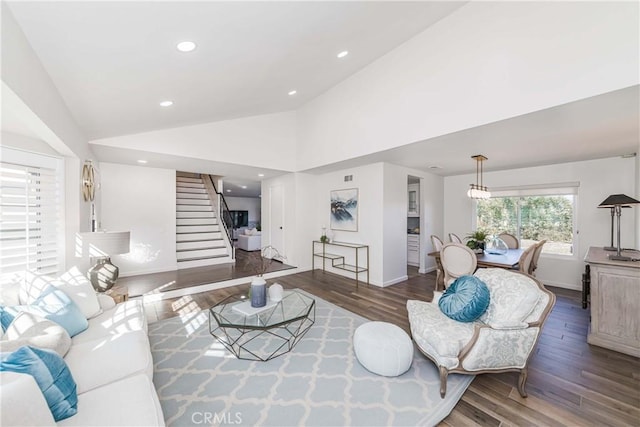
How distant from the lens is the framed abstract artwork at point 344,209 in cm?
539

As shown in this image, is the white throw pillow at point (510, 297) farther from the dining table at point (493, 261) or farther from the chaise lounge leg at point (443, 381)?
the dining table at point (493, 261)

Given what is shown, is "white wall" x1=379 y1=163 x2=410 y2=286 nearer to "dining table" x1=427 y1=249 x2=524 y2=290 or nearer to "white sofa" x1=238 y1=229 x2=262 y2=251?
"dining table" x1=427 y1=249 x2=524 y2=290

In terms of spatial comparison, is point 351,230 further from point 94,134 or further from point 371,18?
point 94,134

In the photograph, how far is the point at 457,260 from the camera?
3.60 m

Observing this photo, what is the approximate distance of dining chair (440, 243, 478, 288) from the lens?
344cm

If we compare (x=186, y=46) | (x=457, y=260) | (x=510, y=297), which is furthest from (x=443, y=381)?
(x=186, y=46)

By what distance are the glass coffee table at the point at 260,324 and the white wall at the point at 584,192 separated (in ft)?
16.9

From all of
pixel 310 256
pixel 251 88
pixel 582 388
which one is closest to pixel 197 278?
pixel 310 256

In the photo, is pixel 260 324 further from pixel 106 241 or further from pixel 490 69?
pixel 490 69

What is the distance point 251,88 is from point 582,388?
15.1 feet

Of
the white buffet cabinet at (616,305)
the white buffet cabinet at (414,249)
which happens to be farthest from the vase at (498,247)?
the white buffet cabinet at (414,249)

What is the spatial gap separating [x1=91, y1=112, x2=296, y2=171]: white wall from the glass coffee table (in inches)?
115

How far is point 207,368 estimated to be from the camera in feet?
7.68

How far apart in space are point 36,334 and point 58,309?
44cm
